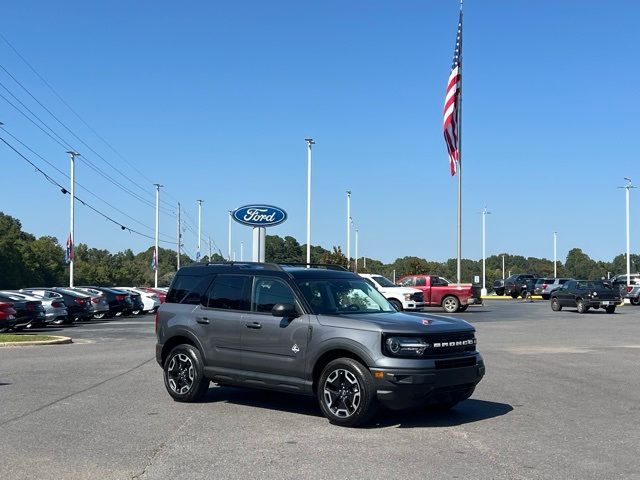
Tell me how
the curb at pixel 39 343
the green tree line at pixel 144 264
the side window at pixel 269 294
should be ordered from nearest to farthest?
1. the side window at pixel 269 294
2. the curb at pixel 39 343
3. the green tree line at pixel 144 264

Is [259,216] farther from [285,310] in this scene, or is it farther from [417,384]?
[417,384]

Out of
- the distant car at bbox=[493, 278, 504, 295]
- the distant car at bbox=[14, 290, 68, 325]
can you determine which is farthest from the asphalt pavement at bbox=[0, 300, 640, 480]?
the distant car at bbox=[493, 278, 504, 295]

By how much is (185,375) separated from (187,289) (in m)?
1.24

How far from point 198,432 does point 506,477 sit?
11.8ft

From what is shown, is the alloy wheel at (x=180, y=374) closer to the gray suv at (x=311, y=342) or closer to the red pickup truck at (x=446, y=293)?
the gray suv at (x=311, y=342)

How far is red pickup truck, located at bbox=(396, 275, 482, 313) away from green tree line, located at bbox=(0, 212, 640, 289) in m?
21.5

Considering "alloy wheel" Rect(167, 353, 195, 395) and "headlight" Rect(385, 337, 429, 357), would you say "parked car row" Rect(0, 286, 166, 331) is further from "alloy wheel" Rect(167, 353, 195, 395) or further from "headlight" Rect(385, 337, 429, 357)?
"headlight" Rect(385, 337, 429, 357)

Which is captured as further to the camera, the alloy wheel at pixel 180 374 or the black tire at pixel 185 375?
the alloy wheel at pixel 180 374

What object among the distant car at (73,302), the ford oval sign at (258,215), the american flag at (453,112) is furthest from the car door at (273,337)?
the american flag at (453,112)

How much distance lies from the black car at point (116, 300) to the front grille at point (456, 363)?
28.7 metres

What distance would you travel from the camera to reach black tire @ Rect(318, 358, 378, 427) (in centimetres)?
855

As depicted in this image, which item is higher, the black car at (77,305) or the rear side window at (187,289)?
the rear side window at (187,289)

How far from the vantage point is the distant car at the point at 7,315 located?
81.7 feet

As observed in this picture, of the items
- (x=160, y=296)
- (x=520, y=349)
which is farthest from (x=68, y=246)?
(x=520, y=349)
